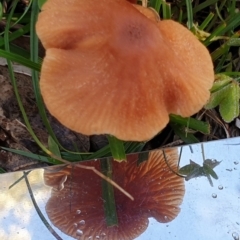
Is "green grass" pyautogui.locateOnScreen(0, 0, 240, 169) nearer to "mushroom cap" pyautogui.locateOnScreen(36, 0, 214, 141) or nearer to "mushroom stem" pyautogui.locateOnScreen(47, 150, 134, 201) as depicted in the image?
"mushroom stem" pyautogui.locateOnScreen(47, 150, 134, 201)

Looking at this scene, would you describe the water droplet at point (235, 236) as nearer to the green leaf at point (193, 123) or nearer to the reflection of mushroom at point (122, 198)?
the reflection of mushroom at point (122, 198)

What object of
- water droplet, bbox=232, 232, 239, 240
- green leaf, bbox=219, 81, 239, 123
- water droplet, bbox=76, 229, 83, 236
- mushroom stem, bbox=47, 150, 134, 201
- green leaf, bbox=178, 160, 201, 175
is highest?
green leaf, bbox=219, 81, 239, 123

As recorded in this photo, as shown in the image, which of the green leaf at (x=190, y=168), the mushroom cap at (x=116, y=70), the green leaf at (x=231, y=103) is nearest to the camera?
the mushroom cap at (x=116, y=70)

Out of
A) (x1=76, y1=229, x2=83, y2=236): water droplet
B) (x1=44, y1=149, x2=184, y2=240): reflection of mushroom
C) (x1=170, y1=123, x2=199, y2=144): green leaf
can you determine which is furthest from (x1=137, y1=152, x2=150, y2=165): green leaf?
(x1=76, y1=229, x2=83, y2=236): water droplet

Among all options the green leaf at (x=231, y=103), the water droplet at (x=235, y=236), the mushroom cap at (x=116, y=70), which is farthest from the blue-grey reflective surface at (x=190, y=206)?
the mushroom cap at (x=116, y=70)

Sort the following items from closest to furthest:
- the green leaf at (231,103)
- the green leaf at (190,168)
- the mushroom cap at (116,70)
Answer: the mushroom cap at (116,70) → the green leaf at (231,103) → the green leaf at (190,168)

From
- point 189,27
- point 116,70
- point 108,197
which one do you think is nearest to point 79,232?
point 108,197

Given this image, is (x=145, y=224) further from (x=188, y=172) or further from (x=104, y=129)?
(x=104, y=129)

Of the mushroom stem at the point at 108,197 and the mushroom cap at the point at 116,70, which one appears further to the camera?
the mushroom stem at the point at 108,197
